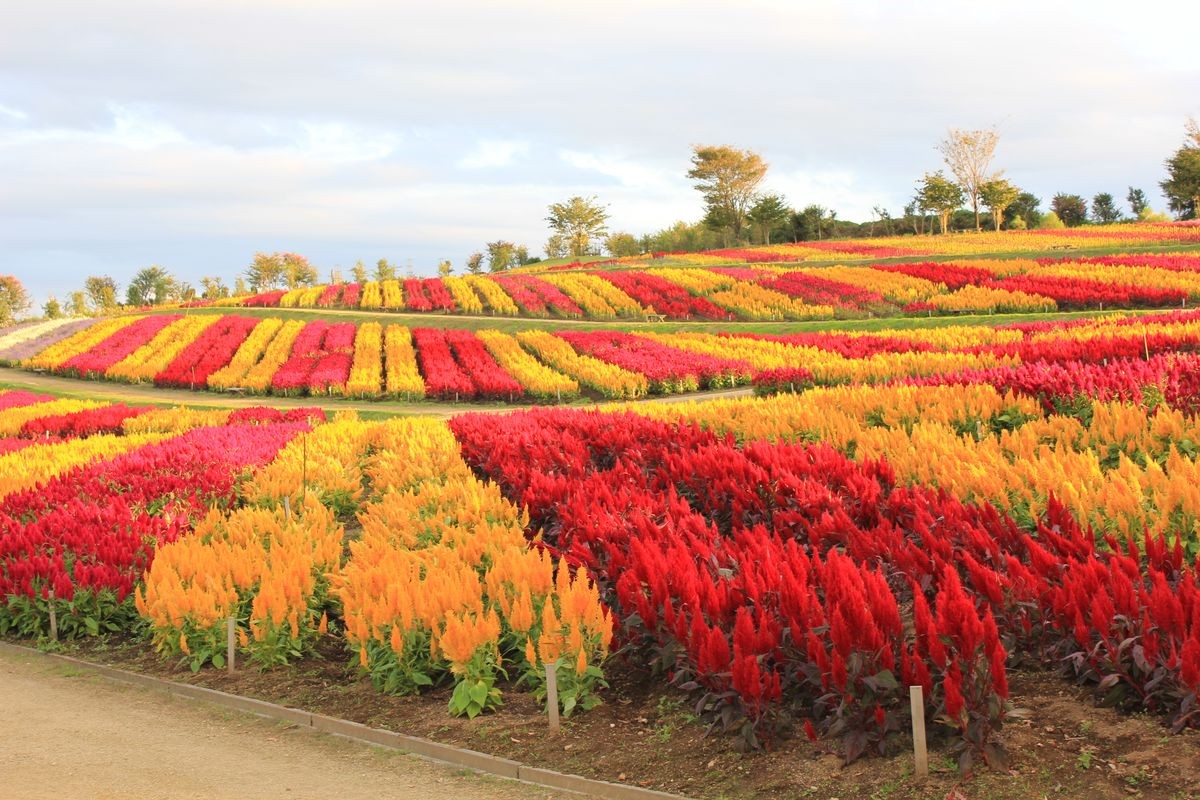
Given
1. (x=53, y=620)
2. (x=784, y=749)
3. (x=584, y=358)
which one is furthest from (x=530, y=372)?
(x=784, y=749)

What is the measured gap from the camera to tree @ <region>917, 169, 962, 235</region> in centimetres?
6306

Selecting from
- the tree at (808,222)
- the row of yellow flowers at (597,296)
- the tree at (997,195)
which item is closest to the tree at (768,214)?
the tree at (808,222)

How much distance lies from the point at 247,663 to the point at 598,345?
20.9 meters

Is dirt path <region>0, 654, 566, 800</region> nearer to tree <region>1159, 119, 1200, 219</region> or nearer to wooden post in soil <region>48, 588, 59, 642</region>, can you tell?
wooden post in soil <region>48, 588, 59, 642</region>

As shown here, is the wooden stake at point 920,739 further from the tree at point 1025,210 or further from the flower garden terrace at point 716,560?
the tree at point 1025,210

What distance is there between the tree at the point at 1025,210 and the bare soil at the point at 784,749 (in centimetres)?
7046

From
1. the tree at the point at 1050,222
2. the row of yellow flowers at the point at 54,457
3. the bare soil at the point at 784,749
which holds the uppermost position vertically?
the tree at the point at 1050,222

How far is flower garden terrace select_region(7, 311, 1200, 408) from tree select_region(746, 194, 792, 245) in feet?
124

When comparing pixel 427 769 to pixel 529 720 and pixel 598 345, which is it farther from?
pixel 598 345

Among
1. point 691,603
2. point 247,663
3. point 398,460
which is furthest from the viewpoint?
point 398,460

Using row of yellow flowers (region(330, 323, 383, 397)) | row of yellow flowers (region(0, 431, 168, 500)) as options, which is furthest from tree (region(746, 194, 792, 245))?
row of yellow flowers (region(0, 431, 168, 500))

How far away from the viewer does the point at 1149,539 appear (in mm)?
5500

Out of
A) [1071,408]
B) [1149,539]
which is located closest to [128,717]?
[1149,539]

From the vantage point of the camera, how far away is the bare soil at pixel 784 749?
4.45 m
